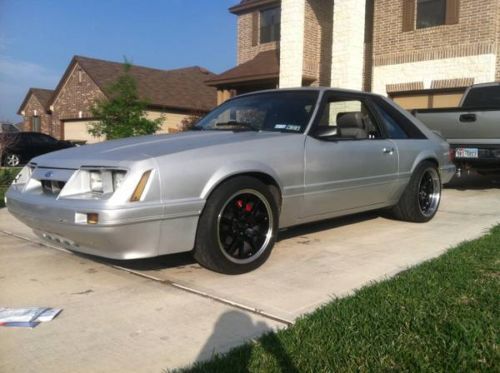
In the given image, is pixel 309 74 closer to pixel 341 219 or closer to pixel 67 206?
pixel 341 219

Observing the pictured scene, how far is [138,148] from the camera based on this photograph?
3730mm

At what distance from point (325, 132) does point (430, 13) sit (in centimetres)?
1084

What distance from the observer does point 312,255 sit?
4406 mm

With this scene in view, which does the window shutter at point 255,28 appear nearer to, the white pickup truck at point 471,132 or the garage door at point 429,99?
the garage door at point 429,99

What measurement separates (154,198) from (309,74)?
12.7m

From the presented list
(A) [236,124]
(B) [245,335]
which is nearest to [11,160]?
(A) [236,124]

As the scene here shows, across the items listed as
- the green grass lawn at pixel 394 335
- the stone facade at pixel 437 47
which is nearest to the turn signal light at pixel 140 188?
the green grass lawn at pixel 394 335

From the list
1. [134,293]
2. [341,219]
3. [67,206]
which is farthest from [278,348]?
[341,219]

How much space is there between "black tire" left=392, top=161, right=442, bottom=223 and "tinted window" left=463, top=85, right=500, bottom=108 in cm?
443

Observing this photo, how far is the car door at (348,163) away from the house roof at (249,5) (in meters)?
13.6

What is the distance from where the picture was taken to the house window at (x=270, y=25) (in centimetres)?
1784

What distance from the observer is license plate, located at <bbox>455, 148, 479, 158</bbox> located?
314 inches

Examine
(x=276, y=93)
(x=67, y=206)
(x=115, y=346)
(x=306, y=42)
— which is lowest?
(x=115, y=346)

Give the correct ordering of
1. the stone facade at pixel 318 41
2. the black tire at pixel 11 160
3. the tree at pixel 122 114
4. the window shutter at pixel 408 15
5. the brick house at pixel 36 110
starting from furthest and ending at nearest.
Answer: the brick house at pixel 36 110
the black tire at pixel 11 160
the stone facade at pixel 318 41
the window shutter at pixel 408 15
the tree at pixel 122 114
